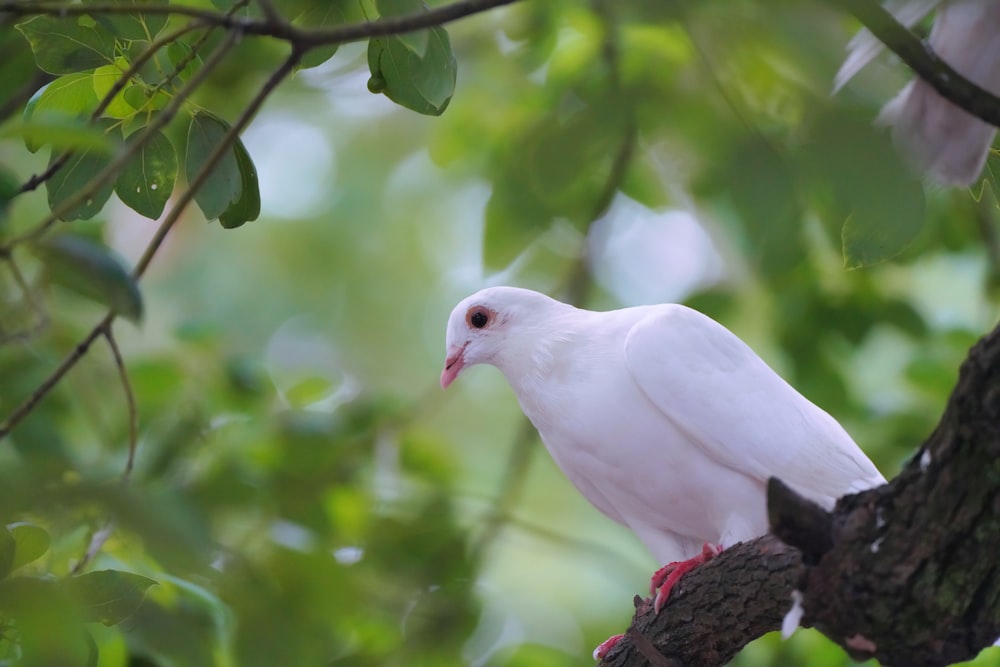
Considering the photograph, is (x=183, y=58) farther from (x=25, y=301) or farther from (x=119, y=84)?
(x=25, y=301)

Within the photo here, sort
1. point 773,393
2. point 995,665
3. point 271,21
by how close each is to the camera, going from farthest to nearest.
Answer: point 995,665 < point 773,393 < point 271,21

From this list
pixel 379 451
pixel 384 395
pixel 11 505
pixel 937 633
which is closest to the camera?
pixel 11 505

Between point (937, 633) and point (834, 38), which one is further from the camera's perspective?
point (937, 633)

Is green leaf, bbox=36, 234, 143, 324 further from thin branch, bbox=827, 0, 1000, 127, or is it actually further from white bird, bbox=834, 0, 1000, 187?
white bird, bbox=834, 0, 1000, 187

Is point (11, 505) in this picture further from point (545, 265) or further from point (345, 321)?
point (345, 321)

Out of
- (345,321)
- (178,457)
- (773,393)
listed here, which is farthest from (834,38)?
(345,321)

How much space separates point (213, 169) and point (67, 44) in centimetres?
51

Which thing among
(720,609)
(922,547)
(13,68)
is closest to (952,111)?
(922,547)

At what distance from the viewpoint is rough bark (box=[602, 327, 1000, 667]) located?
2281 millimetres

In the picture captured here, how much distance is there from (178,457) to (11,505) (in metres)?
3.69

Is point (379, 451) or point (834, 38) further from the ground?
point (834, 38)

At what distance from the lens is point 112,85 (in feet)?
9.10

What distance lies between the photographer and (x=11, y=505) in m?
1.56

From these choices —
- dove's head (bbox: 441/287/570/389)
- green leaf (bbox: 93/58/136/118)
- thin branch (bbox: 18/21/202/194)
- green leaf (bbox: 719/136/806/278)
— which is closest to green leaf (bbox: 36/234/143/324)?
thin branch (bbox: 18/21/202/194)
